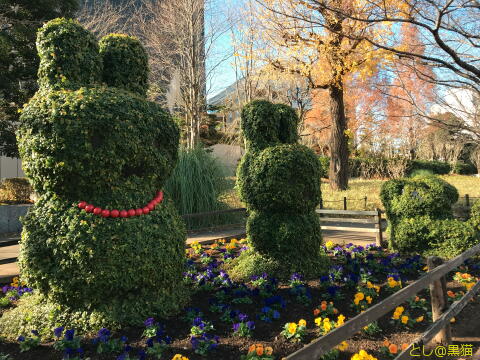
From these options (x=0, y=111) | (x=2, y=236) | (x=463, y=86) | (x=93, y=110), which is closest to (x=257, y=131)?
(x=93, y=110)

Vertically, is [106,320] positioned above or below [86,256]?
below

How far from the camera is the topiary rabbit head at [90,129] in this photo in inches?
126

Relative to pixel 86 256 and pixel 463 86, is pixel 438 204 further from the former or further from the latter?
pixel 86 256

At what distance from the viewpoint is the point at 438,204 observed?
6.09 m

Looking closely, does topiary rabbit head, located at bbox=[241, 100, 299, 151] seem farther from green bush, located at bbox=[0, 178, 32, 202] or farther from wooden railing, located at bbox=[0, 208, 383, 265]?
green bush, located at bbox=[0, 178, 32, 202]

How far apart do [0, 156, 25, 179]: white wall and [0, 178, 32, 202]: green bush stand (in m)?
6.82

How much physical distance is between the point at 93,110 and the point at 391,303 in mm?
2834

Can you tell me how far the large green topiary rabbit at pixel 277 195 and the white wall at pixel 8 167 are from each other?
733 inches

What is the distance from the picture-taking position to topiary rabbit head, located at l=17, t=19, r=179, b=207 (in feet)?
10.5

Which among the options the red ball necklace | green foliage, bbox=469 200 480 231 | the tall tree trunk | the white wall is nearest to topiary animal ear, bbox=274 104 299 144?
the red ball necklace

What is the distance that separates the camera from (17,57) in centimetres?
1261

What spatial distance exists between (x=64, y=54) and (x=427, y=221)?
577 centimetres

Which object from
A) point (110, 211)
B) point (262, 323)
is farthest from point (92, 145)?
point (262, 323)

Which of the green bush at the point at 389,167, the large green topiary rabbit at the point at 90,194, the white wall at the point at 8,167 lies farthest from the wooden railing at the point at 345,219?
the white wall at the point at 8,167
